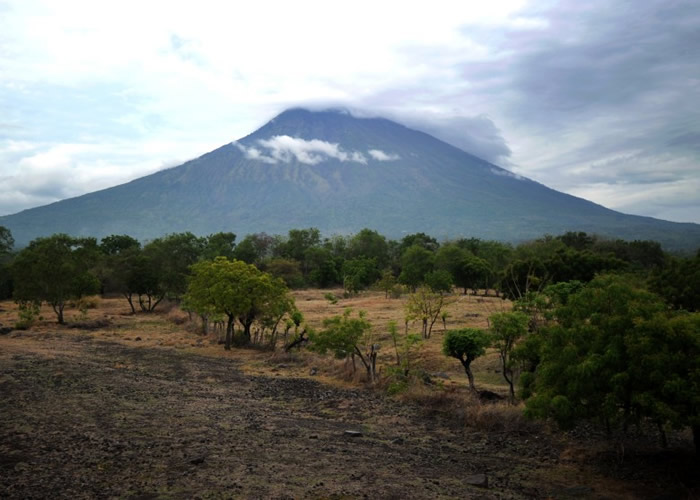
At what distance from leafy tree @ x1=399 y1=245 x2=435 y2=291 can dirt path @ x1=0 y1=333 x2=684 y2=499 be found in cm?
3316

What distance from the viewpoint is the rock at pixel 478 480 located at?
8.97 meters

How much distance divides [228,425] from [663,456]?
368 inches

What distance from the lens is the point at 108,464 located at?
Answer: 927 centimetres

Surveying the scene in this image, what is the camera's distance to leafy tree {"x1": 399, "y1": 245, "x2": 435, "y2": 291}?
171 ft

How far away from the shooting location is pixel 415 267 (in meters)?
54.5

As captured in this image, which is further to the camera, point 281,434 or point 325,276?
point 325,276

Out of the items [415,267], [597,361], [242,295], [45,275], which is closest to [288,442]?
[597,361]

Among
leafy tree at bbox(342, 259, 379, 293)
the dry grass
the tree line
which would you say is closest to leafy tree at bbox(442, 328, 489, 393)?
the tree line

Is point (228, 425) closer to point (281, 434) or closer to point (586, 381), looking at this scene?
point (281, 434)

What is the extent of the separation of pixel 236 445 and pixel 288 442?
112 centimetres

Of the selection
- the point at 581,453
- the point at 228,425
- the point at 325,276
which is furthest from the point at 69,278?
the point at 325,276

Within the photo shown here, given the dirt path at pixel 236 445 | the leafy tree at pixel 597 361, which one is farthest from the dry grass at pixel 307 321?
the leafy tree at pixel 597 361

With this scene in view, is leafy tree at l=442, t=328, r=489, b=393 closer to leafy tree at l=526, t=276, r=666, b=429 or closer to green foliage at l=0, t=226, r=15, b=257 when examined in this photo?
leafy tree at l=526, t=276, r=666, b=429

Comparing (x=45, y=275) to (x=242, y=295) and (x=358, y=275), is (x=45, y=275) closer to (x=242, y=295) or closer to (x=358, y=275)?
(x=242, y=295)
